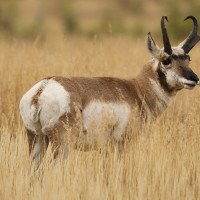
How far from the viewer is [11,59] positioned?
8.33 meters

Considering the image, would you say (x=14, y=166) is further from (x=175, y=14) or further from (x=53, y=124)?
(x=175, y=14)

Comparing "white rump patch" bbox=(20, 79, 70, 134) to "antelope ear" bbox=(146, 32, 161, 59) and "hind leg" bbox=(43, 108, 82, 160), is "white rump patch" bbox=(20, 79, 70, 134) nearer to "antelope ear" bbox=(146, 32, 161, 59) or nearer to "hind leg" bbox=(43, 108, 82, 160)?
"hind leg" bbox=(43, 108, 82, 160)

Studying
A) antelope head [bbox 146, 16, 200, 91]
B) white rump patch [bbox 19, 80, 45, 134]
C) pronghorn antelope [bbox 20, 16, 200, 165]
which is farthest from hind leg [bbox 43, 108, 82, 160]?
antelope head [bbox 146, 16, 200, 91]

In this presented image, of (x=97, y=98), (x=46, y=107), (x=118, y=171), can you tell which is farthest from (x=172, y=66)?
(x=46, y=107)

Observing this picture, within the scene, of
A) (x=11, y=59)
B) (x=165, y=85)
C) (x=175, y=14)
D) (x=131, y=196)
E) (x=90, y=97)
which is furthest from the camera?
(x=175, y=14)

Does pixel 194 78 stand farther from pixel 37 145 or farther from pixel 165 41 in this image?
pixel 37 145

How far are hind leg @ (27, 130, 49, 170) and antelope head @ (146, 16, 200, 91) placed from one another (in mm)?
1491

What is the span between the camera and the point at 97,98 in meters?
4.85

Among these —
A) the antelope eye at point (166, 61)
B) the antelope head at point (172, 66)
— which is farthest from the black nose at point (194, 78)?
the antelope eye at point (166, 61)

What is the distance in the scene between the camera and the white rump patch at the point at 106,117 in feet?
15.3

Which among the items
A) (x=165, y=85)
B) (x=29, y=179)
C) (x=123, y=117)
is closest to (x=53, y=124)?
(x=29, y=179)

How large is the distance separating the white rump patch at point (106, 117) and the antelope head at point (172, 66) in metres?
0.62

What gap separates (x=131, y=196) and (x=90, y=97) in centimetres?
105

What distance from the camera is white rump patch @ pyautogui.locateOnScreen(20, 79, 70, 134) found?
4402 mm
